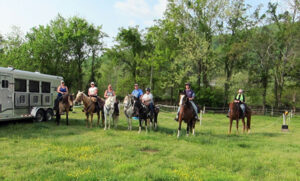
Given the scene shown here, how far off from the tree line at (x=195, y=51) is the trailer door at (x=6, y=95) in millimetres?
26494

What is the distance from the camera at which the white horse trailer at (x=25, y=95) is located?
1238cm

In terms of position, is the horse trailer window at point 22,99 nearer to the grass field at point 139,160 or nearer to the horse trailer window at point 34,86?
the horse trailer window at point 34,86

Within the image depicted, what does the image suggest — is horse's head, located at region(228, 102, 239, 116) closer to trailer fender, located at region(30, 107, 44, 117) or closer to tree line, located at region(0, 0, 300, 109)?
trailer fender, located at region(30, 107, 44, 117)

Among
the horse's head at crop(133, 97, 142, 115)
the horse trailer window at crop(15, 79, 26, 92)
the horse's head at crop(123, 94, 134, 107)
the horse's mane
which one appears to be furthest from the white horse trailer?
the horse's head at crop(133, 97, 142, 115)

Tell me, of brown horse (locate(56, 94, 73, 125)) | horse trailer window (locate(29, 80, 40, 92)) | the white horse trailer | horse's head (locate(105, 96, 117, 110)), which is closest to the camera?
the white horse trailer

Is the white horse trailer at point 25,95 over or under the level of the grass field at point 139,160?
over

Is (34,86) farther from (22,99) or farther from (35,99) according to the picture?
(22,99)

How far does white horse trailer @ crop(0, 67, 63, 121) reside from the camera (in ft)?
40.6

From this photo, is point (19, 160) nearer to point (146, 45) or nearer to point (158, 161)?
point (158, 161)

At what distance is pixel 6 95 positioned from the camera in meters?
12.4

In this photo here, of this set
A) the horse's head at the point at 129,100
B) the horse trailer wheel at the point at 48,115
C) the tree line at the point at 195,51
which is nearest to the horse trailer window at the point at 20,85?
the horse trailer wheel at the point at 48,115

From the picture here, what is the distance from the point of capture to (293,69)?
33875mm

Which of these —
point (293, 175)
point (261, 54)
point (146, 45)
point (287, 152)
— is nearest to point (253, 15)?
point (261, 54)

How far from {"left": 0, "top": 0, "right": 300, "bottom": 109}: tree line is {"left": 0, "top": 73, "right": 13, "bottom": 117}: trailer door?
26.5 metres
